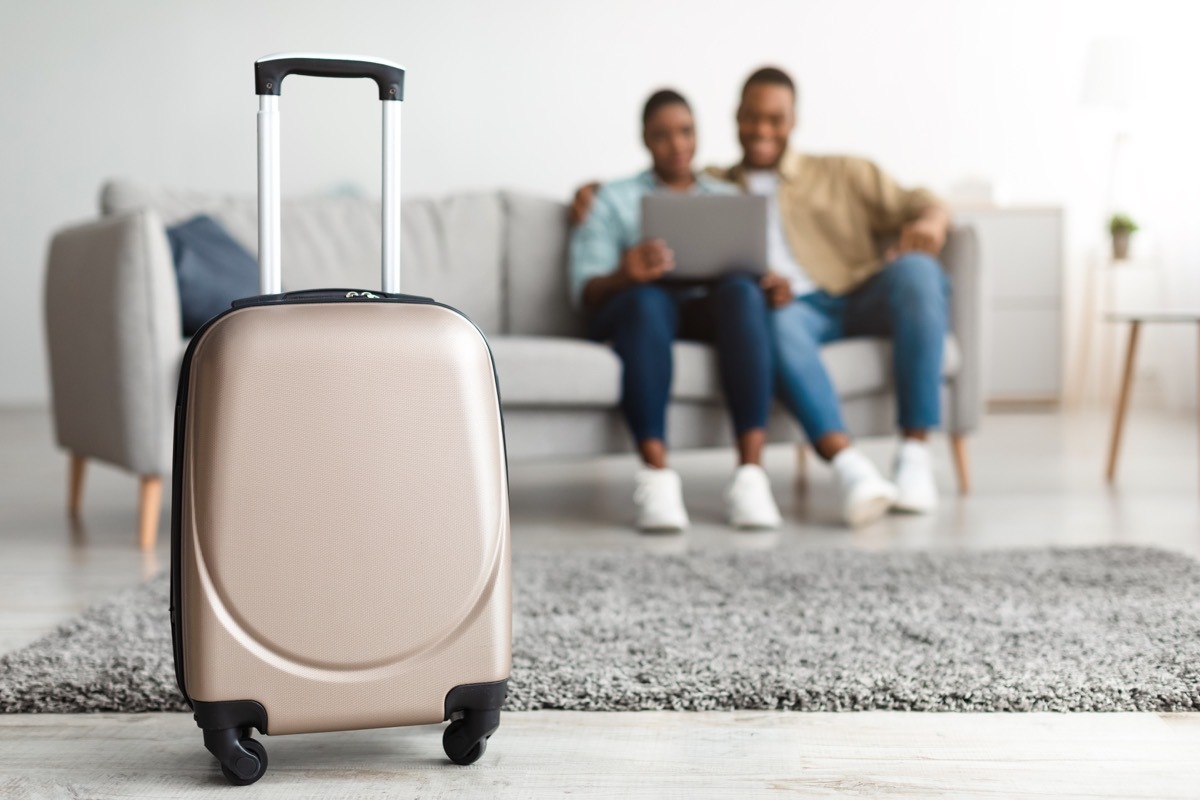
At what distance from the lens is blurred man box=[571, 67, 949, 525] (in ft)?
7.68

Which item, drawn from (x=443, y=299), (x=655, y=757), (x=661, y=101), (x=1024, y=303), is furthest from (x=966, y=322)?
(x=1024, y=303)

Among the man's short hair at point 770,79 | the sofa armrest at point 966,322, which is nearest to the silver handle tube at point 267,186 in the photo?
the man's short hair at point 770,79

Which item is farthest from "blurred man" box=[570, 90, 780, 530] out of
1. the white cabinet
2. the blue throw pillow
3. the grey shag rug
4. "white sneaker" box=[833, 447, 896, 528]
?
the white cabinet

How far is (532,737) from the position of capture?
1.12m

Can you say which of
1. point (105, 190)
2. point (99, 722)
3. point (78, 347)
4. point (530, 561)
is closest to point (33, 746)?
point (99, 722)

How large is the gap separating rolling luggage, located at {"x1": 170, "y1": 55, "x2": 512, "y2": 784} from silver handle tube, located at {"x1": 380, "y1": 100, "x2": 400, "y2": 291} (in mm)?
60

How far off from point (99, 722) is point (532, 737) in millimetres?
423

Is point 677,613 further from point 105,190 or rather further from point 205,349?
point 105,190

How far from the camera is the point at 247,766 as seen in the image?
38.8 inches

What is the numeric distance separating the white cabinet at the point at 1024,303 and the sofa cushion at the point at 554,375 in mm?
2909

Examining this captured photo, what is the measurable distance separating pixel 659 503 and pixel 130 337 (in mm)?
971

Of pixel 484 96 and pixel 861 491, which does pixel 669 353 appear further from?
pixel 484 96

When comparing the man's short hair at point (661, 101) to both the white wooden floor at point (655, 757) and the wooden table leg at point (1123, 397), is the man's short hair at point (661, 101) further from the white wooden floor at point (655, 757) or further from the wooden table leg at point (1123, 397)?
the white wooden floor at point (655, 757)

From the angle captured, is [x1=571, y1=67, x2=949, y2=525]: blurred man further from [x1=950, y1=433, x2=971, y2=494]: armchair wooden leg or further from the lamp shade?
the lamp shade
